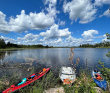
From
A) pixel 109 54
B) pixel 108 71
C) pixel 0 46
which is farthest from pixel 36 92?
pixel 0 46

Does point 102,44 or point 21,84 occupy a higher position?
point 102,44

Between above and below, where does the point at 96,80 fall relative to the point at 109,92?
below

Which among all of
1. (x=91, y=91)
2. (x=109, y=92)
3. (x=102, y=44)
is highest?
(x=102, y=44)

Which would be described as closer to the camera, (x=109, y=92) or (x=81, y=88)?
(x=81, y=88)

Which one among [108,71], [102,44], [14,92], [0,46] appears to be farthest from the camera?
[0,46]

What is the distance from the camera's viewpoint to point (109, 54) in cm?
300

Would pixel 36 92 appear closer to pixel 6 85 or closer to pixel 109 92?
pixel 109 92

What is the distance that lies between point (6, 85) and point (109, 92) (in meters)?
9.35

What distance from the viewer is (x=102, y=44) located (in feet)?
10.2

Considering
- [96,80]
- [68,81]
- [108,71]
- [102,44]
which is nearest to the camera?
[68,81]

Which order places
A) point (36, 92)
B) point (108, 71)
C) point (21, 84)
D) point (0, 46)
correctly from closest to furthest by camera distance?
1. point (108, 71)
2. point (36, 92)
3. point (21, 84)
4. point (0, 46)

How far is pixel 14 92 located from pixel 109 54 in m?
9.13

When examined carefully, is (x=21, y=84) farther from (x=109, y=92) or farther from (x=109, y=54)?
(x=109, y=54)

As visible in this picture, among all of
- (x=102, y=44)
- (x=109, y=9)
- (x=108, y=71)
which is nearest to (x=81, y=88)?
(x=108, y=71)
